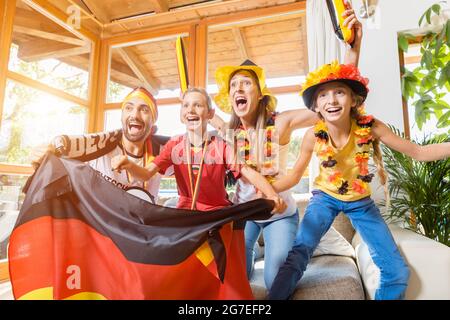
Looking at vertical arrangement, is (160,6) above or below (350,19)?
above

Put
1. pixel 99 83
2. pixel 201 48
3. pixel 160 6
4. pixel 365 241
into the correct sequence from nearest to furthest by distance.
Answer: pixel 365 241 < pixel 99 83 < pixel 201 48 < pixel 160 6

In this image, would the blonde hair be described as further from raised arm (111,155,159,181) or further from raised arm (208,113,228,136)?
raised arm (111,155,159,181)

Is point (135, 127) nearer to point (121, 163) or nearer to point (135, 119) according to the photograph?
point (135, 119)

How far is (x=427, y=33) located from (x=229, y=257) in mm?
1802

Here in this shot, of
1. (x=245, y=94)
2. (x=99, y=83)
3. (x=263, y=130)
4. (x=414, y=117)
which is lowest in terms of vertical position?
(x=263, y=130)

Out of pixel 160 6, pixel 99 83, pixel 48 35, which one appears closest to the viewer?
pixel 99 83

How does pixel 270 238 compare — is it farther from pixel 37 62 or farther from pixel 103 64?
pixel 37 62

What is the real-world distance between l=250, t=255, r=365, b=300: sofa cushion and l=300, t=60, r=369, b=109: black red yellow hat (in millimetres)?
598

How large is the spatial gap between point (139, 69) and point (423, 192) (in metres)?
1.44

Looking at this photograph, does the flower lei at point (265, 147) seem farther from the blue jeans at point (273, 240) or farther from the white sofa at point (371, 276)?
the white sofa at point (371, 276)

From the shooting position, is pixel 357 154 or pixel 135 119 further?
pixel 135 119

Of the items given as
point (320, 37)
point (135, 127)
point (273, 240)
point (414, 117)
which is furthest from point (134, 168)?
point (414, 117)

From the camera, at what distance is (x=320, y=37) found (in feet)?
5.69

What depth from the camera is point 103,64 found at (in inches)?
61.7
